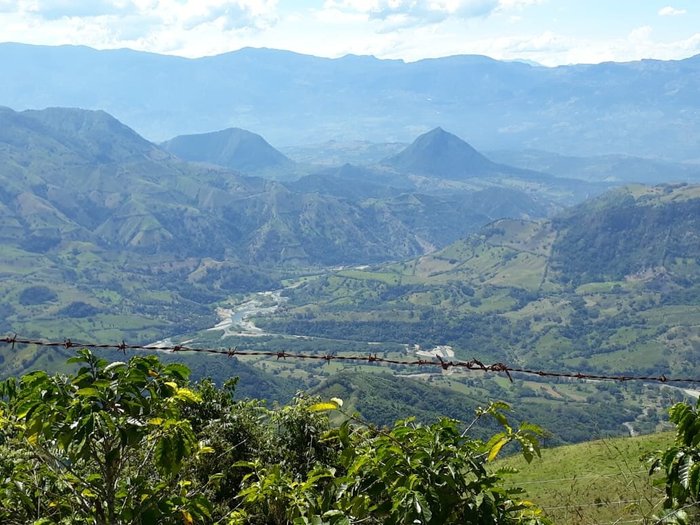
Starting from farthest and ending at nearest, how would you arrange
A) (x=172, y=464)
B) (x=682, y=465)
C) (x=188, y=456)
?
1. (x=682, y=465)
2. (x=188, y=456)
3. (x=172, y=464)

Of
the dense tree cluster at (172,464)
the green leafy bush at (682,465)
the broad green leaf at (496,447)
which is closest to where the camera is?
the dense tree cluster at (172,464)

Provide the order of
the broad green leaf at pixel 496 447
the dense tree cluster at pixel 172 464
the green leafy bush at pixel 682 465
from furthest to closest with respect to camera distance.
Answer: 1. the green leafy bush at pixel 682 465
2. the broad green leaf at pixel 496 447
3. the dense tree cluster at pixel 172 464

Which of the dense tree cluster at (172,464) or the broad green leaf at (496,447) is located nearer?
the dense tree cluster at (172,464)

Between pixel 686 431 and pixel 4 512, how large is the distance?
6.99m

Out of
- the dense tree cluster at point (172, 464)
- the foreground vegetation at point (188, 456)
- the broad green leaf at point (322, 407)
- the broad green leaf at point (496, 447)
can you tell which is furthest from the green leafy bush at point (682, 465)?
the broad green leaf at point (322, 407)

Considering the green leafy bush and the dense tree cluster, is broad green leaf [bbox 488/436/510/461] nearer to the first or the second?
the dense tree cluster

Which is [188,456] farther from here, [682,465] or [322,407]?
[682,465]

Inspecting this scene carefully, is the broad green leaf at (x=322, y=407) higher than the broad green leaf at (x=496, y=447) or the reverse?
higher

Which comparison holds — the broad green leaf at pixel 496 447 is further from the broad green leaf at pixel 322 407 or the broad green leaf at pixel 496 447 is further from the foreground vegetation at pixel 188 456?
the broad green leaf at pixel 322 407

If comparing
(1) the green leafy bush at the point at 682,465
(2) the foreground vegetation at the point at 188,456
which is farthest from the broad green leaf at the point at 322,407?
(1) the green leafy bush at the point at 682,465

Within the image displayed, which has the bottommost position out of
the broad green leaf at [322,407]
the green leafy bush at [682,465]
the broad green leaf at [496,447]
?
the green leafy bush at [682,465]

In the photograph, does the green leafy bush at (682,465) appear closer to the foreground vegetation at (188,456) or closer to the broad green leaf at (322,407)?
the foreground vegetation at (188,456)

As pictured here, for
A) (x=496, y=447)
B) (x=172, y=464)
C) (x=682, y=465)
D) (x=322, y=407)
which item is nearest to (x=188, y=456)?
(x=172, y=464)

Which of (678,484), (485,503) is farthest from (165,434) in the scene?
(678,484)
